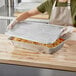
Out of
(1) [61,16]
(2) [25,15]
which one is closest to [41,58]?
(2) [25,15]

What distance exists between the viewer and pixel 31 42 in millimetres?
1096

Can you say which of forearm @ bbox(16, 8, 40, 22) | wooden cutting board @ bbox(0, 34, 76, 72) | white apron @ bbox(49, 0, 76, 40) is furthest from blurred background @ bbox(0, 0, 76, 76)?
white apron @ bbox(49, 0, 76, 40)

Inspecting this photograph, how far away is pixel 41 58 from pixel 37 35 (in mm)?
124

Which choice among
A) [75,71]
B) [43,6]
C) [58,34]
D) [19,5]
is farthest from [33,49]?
[19,5]

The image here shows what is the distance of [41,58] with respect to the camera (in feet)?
3.55

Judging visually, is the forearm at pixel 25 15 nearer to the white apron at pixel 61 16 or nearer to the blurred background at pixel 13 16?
the white apron at pixel 61 16

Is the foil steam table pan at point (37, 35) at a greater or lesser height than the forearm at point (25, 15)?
lesser

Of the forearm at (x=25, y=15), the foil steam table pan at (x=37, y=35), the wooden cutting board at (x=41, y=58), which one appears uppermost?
the forearm at (x=25, y=15)

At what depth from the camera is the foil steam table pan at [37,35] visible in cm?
107

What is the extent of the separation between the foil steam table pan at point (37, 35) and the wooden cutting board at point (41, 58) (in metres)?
0.03

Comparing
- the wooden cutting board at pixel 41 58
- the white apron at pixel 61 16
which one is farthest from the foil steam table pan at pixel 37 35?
the white apron at pixel 61 16

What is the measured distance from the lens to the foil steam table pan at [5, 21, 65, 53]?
3.51ft

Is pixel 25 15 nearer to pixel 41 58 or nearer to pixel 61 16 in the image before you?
pixel 61 16

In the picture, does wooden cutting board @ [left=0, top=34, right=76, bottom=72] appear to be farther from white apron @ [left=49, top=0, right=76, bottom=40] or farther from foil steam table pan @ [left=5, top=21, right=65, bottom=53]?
white apron @ [left=49, top=0, right=76, bottom=40]
